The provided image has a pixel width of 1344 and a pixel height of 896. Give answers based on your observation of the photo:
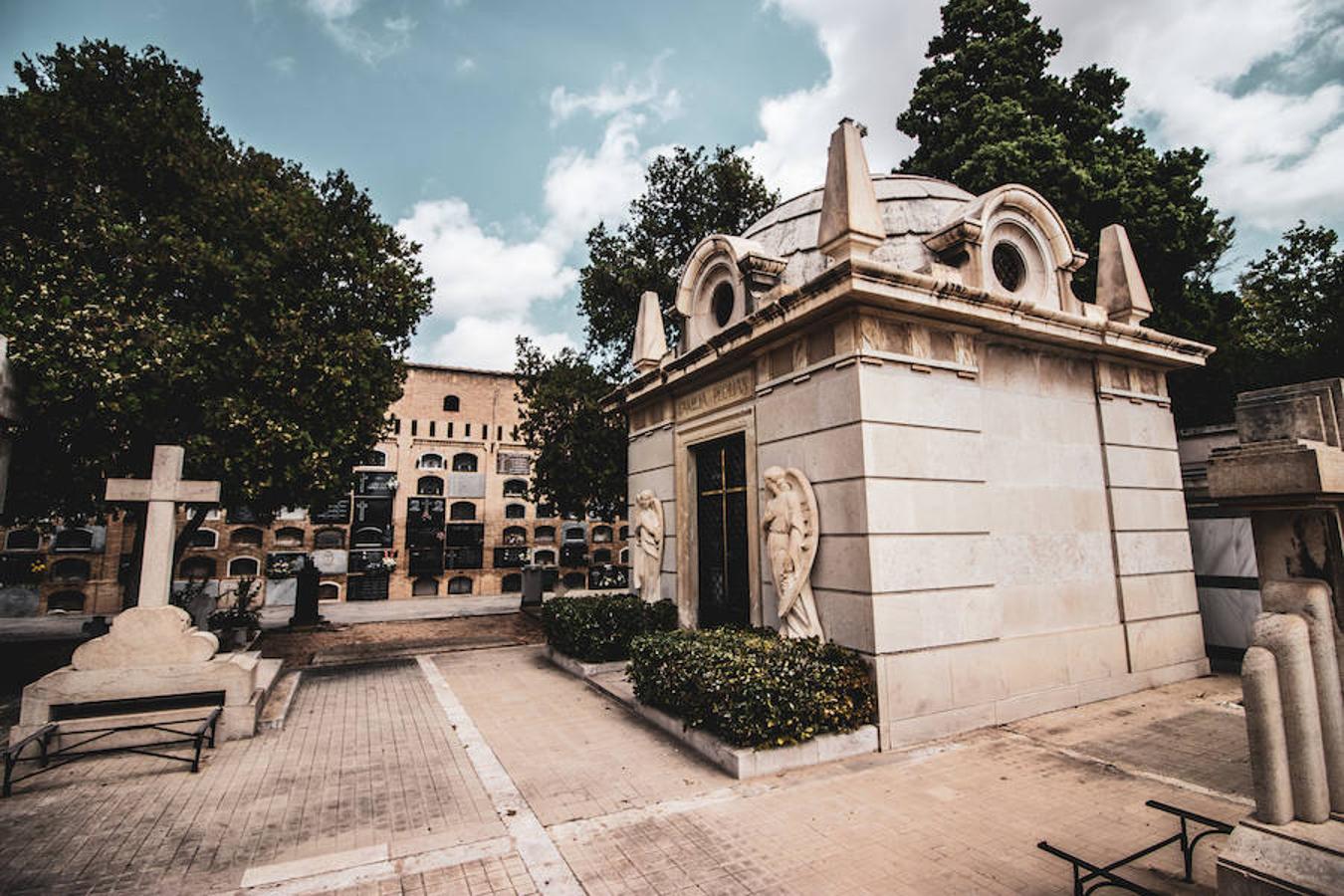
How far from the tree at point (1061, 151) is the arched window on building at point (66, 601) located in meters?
38.6

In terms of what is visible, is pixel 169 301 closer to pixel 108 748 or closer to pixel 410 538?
pixel 108 748

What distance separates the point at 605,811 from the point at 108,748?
5910 mm

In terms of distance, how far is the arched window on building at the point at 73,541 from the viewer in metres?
28.4

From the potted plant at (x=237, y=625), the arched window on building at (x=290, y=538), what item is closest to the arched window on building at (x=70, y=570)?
the arched window on building at (x=290, y=538)

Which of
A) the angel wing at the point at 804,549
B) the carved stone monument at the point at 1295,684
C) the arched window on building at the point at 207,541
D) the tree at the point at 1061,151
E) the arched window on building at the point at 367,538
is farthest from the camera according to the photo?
the arched window on building at the point at 367,538

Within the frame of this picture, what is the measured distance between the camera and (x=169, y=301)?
1118cm

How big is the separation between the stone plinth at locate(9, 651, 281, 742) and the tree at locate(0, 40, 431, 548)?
14.4 feet

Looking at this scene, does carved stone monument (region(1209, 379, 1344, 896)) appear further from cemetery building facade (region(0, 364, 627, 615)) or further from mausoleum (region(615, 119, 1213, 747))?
cemetery building facade (region(0, 364, 627, 615))

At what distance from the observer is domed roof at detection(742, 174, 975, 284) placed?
9.22m

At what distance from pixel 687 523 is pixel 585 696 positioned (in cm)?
325

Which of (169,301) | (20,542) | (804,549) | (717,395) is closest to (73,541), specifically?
(20,542)

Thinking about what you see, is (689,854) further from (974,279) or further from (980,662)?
(974,279)

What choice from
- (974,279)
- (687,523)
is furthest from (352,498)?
(974,279)

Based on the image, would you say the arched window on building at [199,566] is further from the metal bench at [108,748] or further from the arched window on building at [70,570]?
the metal bench at [108,748]
